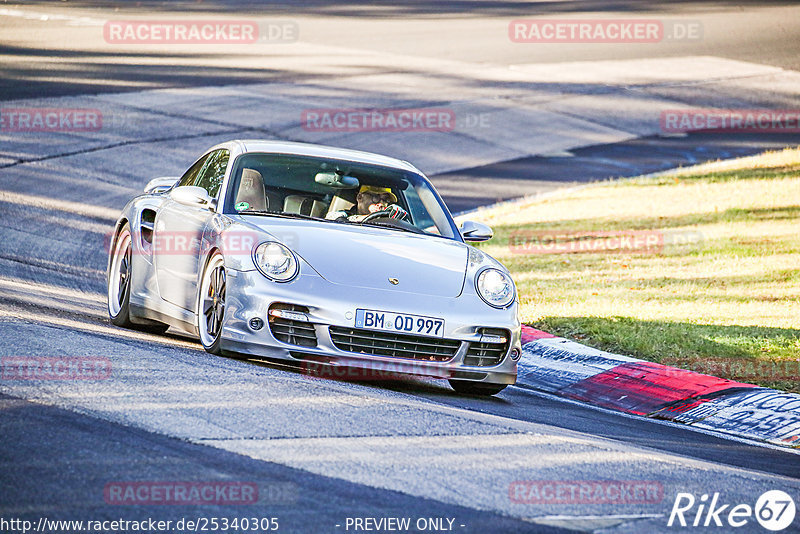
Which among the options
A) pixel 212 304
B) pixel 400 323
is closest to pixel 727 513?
pixel 400 323

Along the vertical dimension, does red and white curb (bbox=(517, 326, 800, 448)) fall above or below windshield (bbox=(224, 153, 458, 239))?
below

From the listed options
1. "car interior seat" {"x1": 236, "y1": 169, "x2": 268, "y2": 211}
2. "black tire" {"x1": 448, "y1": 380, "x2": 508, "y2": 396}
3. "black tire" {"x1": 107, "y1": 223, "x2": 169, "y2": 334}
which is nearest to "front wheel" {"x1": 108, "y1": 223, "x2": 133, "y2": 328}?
"black tire" {"x1": 107, "y1": 223, "x2": 169, "y2": 334}

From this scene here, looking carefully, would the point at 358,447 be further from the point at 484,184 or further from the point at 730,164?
the point at 730,164

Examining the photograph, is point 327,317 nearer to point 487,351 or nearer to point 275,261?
point 275,261

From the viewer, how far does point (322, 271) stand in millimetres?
7480

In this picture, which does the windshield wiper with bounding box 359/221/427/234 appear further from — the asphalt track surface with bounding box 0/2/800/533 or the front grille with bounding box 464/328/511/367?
the front grille with bounding box 464/328/511/367

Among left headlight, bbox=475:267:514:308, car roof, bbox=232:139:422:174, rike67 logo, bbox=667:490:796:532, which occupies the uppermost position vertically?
car roof, bbox=232:139:422:174

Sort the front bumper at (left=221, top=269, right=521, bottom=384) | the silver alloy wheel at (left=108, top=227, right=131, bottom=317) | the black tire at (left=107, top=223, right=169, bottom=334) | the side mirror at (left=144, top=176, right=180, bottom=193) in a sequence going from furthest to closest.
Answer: the side mirror at (left=144, top=176, right=180, bottom=193) → the silver alloy wheel at (left=108, top=227, right=131, bottom=317) → the black tire at (left=107, top=223, right=169, bottom=334) → the front bumper at (left=221, top=269, right=521, bottom=384)

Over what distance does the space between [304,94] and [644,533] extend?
19.6 metres

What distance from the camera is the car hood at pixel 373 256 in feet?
24.7

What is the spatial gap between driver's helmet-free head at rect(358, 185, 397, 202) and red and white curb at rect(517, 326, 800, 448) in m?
1.73

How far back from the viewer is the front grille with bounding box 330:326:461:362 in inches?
288

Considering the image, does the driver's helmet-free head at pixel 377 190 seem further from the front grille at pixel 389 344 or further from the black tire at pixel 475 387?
the front grille at pixel 389 344

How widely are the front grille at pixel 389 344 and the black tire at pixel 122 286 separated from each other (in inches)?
95.3
